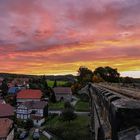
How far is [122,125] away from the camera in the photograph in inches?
119

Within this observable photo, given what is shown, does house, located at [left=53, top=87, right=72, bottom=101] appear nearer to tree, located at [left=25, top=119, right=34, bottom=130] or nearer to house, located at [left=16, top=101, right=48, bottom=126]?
house, located at [left=16, top=101, right=48, bottom=126]

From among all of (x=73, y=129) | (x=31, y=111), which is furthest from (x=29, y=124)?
(x=73, y=129)

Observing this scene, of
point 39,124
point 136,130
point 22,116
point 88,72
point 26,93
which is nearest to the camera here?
point 136,130

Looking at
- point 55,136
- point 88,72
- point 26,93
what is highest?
point 88,72

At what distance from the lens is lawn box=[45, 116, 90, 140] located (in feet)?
171

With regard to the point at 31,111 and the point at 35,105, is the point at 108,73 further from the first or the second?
the point at 31,111

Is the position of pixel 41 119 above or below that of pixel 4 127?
below

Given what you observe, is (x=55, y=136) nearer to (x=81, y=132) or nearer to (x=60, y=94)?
(x=81, y=132)

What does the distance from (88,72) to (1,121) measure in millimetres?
66040

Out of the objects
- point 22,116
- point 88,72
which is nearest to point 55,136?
point 22,116

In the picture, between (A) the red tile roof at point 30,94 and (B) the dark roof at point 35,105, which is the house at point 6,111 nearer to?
(B) the dark roof at point 35,105

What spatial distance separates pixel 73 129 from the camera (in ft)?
189

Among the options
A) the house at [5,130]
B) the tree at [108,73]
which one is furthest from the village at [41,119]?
the tree at [108,73]

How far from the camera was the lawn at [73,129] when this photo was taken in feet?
171
